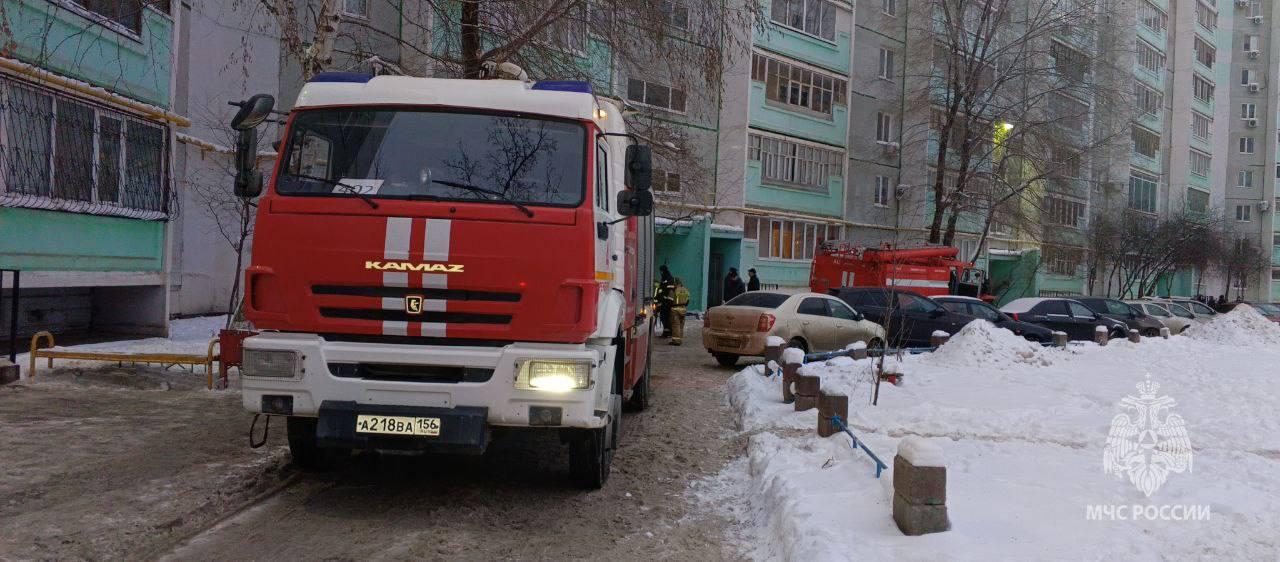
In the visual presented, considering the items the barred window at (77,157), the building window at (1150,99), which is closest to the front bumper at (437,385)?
the barred window at (77,157)

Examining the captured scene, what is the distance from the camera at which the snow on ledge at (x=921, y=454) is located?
16.3 feet

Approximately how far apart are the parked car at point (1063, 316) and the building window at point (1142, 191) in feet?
103

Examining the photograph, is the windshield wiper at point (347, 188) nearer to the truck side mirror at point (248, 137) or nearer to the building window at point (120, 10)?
the truck side mirror at point (248, 137)

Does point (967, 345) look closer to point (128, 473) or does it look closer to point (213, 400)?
point (213, 400)

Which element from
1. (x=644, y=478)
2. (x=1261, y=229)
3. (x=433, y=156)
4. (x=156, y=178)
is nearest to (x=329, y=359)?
(x=433, y=156)

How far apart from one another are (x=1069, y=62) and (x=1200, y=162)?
1336 inches

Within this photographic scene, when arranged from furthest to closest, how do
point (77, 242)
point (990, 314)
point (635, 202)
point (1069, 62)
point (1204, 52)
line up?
1. point (1204, 52)
2. point (1069, 62)
3. point (990, 314)
4. point (77, 242)
5. point (635, 202)

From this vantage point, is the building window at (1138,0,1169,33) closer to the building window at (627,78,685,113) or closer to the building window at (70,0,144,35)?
the building window at (627,78,685,113)

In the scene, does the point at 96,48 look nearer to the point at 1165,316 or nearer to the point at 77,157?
the point at 77,157

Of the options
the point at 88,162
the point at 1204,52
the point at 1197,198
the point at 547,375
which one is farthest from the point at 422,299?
the point at 1204,52

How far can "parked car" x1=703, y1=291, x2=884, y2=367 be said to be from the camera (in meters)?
14.7

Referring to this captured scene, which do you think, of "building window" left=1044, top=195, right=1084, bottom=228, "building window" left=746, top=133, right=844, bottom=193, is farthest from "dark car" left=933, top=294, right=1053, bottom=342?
"building window" left=1044, top=195, right=1084, bottom=228

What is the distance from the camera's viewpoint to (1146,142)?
52.2 meters

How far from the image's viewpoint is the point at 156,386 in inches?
418
